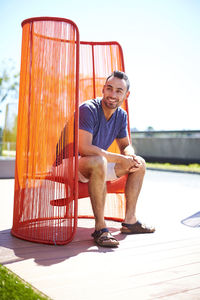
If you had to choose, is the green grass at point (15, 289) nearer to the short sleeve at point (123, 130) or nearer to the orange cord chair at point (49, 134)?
the orange cord chair at point (49, 134)

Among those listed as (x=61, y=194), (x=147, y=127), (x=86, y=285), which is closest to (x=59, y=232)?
(x=61, y=194)

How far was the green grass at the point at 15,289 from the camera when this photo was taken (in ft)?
4.50

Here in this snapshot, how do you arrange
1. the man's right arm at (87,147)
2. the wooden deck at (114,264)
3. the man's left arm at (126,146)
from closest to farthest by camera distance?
the wooden deck at (114,264)
the man's right arm at (87,147)
the man's left arm at (126,146)

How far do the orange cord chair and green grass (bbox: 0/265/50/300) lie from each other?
686 millimetres

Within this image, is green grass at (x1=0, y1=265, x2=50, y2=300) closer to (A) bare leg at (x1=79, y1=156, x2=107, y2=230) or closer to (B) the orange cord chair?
(B) the orange cord chair

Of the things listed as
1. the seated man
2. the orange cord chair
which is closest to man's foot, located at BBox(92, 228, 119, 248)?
the seated man

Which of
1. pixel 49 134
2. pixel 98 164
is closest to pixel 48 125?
pixel 49 134

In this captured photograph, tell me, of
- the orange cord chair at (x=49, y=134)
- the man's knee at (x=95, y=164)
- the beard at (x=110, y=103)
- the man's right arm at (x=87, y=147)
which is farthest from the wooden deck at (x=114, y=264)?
the beard at (x=110, y=103)

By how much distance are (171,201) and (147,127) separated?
10.7 meters

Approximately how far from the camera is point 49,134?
92.6 inches

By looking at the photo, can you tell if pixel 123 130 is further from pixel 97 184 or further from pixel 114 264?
pixel 114 264

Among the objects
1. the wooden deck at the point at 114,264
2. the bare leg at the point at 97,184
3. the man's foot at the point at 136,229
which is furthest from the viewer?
the man's foot at the point at 136,229

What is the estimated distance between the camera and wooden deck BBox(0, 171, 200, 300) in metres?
1.51

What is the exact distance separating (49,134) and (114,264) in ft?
3.01
